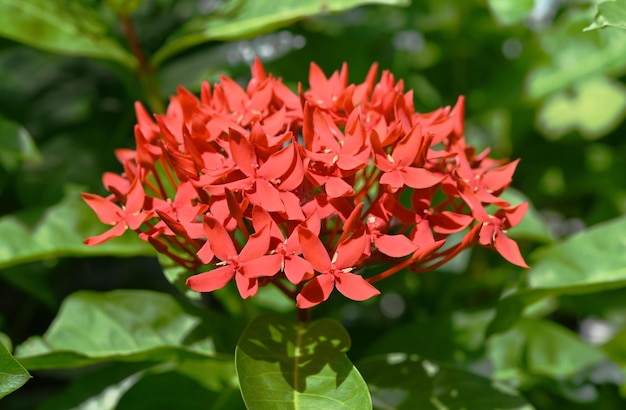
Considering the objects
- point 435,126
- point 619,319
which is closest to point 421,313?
point 619,319

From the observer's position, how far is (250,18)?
1298mm

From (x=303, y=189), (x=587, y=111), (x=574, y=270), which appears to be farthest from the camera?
(x=587, y=111)

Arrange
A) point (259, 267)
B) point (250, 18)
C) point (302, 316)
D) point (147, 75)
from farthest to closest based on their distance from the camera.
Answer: point (147, 75), point (250, 18), point (302, 316), point (259, 267)

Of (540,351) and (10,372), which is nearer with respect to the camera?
(10,372)

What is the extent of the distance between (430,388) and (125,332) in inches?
16.8

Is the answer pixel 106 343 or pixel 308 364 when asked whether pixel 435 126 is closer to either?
pixel 308 364

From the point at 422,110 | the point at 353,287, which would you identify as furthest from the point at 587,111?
the point at 353,287

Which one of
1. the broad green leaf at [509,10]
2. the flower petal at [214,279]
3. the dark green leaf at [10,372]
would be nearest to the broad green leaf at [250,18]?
the broad green leaf at [509,10]

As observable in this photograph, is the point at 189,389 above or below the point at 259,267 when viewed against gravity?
below

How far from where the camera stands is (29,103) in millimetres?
1752

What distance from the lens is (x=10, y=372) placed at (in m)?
0.84

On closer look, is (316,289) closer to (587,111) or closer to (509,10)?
(509,10)

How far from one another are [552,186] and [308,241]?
1183 millimetres

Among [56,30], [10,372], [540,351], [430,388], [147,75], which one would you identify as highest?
[56,30]
